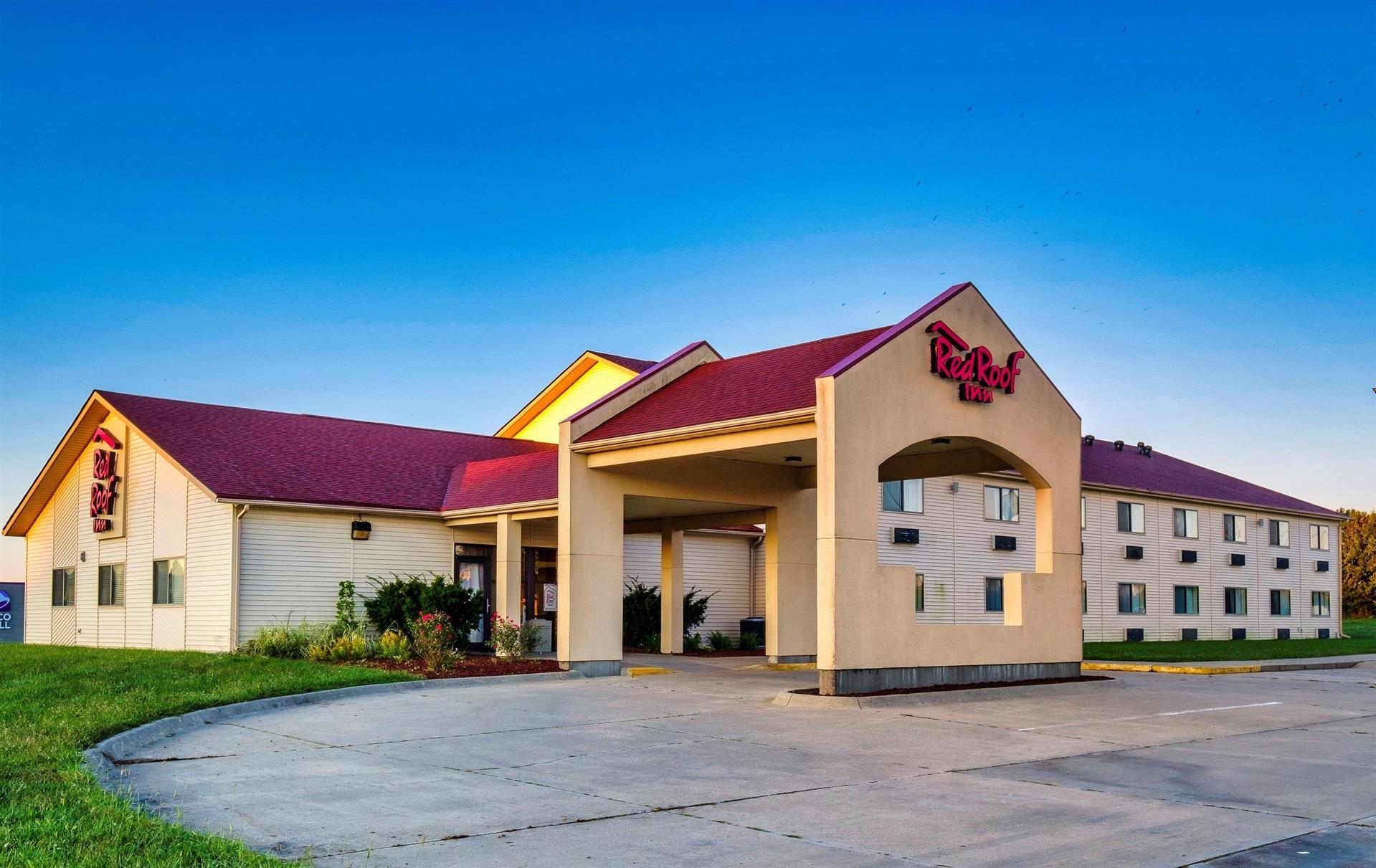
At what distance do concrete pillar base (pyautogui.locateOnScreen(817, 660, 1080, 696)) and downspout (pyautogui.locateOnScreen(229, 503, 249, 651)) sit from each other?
12.3 metres

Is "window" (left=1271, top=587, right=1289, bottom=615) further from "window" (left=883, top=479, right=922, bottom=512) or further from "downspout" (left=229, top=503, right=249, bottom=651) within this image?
"downspout" (left=229, top=503, right=249, bottom=651)

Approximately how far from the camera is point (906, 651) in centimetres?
1828

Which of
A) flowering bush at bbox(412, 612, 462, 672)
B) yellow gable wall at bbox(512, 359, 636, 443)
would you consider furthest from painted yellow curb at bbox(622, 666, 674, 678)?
yellow gable wall at bbox(512, 359, 636, 443)

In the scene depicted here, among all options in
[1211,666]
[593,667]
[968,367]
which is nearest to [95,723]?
[593,667]

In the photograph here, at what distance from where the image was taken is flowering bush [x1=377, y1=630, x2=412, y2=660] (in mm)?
23609

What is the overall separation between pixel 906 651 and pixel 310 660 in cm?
1116

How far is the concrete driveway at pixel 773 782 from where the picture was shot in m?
7.94

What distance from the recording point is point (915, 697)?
17406mm

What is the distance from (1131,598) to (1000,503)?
22.5 feet

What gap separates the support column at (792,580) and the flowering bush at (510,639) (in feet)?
16.5

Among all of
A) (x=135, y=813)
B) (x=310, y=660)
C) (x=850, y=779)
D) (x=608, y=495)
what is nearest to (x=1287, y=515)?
(x=608, y=495)

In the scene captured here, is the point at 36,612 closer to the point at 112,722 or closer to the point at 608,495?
the point at 608,495

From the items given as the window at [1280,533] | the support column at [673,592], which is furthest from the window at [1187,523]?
the support column at [673,592]

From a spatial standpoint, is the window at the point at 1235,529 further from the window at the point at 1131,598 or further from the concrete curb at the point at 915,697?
the concrete curb at the point at 915,697
